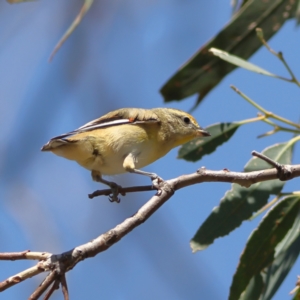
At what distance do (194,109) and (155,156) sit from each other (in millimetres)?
441

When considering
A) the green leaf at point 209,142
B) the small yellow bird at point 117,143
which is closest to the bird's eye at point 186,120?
the small yellow bird at point 117,143

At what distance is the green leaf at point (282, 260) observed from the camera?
3.07 meters

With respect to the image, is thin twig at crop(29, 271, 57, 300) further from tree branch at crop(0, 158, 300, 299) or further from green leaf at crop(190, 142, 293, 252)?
green leaf at crop(190, 142, 293, 252)

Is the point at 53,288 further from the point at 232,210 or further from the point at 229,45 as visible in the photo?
the point at 229,45

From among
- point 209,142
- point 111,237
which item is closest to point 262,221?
point 209,142

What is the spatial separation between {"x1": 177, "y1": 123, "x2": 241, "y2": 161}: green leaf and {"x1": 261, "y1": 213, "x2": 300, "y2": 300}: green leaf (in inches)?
26.5

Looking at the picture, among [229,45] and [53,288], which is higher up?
[229,45]

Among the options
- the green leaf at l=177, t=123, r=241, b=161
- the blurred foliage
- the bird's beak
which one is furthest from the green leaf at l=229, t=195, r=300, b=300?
the bird's beak

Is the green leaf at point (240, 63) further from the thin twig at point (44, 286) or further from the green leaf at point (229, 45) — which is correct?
the thin twig at point (44, 286)

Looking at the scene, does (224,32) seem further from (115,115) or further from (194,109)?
(115,115)

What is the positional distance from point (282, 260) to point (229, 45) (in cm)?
147

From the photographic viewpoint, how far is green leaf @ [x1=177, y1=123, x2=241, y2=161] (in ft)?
11.6

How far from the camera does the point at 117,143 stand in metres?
3.47

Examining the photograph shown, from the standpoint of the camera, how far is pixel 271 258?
3105 millimetres
